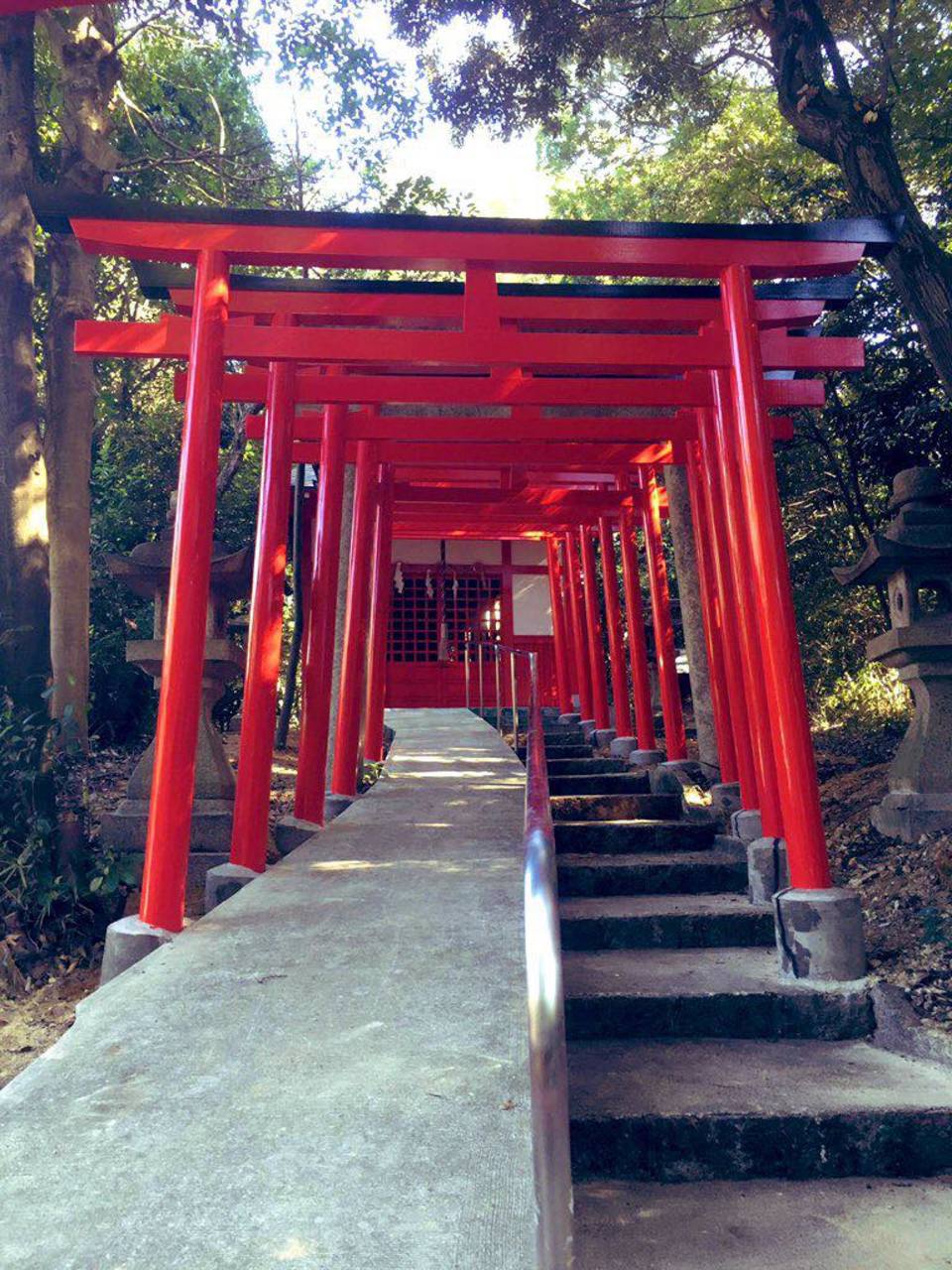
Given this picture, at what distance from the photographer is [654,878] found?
6.18 metres

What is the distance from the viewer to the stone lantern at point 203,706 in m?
7.61

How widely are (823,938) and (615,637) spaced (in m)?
7.35

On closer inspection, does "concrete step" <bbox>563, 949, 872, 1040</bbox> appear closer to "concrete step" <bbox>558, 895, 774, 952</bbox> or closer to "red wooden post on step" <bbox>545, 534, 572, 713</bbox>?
"concrete step" <bbox>558, 895, 774, 952</bbox>

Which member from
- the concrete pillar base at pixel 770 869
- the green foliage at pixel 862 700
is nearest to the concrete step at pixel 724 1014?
the concrete pillar base at pixel 770 869

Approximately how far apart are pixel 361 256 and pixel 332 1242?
448cm

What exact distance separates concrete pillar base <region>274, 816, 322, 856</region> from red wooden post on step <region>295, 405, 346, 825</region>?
15cm

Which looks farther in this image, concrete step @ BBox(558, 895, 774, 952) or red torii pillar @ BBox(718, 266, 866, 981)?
concrete step @ BBox(558, 895, 774, 952)

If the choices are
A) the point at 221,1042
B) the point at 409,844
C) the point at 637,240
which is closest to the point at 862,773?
the point at 409,844

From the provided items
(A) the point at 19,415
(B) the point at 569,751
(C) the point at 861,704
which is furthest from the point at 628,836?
(C) the point at 861,704

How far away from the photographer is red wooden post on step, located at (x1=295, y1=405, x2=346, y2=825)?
684 centimetres

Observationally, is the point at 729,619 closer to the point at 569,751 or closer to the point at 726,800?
the point at 726,800

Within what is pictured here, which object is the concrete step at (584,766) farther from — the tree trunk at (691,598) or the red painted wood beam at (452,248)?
the red painted wood beam at (452,248)

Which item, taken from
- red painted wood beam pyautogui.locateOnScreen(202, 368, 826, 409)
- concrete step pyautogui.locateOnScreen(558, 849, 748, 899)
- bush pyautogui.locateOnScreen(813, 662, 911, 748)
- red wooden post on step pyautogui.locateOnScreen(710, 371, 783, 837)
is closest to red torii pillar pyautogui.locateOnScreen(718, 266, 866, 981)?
red wooden post on step pyautogui.locateOnScreen(710, 371, 783, 837)

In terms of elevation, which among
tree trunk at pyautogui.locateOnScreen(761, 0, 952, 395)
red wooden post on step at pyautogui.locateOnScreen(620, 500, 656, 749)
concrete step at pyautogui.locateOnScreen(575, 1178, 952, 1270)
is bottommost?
concrete step at pyautogui.locateOnScreen(575, 1178, 952, 1270)
